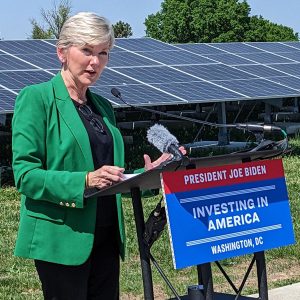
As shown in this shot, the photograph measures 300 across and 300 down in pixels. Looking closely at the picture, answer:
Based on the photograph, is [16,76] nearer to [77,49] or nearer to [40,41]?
[40,41]

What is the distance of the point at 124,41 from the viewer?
66.6 ft

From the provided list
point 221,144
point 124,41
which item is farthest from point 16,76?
point 124,41

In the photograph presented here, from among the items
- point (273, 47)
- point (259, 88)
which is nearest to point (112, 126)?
point (259, 88)

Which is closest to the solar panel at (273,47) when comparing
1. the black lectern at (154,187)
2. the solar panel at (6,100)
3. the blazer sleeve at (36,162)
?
the solar panel at (6,100)

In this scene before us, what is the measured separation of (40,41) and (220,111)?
4260mm

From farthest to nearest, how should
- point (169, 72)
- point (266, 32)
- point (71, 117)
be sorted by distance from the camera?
point (266, 32)
point (169, 72)
point (71, 117)

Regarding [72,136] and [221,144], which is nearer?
[72,136]

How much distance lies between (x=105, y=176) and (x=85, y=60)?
0.47m

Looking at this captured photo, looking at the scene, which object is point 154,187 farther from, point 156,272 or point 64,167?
point 156,272

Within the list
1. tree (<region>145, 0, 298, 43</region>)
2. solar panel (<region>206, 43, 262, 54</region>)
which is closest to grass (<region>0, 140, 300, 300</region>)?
solar panel (<region>206, 43, 262, 54</region>)

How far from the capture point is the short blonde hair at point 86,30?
10.4 feet

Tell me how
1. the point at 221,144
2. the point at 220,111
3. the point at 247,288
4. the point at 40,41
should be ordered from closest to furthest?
the point at 247,288
the point at 221,144
the point at 220,111
the point at 40,41

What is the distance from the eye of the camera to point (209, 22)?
6319 centimetres

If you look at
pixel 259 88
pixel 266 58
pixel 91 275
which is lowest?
pixel 91 275
